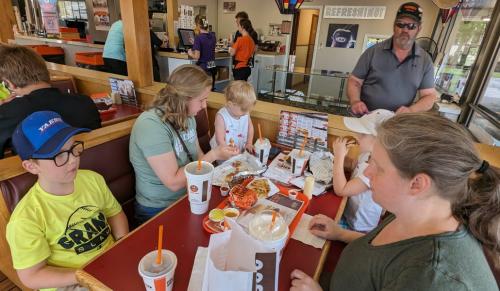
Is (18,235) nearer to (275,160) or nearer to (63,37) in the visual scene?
(275,160)

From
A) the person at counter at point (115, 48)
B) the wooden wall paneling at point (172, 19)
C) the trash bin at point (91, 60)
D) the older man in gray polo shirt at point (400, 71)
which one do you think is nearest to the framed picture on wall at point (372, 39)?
the wooden wall paneling at point (172, 19)

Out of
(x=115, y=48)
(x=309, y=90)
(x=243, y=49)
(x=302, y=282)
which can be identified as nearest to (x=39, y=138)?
(x=302, y=282)

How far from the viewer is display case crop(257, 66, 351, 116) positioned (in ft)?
14.5

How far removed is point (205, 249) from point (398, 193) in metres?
0.62

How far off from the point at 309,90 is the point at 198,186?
3.94 metres

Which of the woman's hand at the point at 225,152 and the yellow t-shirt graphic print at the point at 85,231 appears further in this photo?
the woman's hand at the point at 225,152

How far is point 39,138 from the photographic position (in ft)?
3.03

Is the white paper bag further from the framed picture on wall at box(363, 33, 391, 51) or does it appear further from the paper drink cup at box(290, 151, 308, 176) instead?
the framed picture on wall at box(363, 33, 391, 51)

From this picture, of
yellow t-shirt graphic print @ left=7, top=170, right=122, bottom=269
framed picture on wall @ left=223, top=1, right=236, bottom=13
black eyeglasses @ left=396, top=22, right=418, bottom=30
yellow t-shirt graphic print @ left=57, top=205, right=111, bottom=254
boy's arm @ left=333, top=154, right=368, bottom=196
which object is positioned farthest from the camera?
framed picture on wall @ left=223, top=1, right=236, bottom=13

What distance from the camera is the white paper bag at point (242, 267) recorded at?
0.65 metres

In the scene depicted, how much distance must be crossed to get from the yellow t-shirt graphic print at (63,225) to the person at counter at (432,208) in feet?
2.88

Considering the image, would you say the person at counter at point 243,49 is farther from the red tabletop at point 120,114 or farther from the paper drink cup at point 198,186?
the paper drink cup at point 198,186

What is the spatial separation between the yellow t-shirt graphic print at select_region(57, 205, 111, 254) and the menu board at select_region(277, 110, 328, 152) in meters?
1.11

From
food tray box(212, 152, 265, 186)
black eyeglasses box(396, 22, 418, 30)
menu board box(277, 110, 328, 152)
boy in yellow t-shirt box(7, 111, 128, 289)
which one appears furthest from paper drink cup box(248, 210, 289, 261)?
black eyeglasses box(396, 22, 418, 30)
